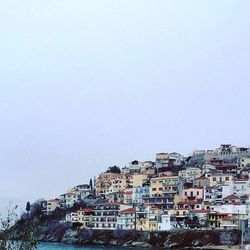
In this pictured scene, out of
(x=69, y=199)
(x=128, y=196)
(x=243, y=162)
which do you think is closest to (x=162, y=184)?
(x=128, y=196)

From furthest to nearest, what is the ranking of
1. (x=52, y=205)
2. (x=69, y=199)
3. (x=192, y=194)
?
(x=69, y=199) → (x=52, y=205) → (x=192, y=194)

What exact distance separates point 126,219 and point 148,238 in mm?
3320

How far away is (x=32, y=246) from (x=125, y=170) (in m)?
49.8

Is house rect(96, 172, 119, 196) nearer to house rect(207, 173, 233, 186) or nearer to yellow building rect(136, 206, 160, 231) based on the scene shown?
house rect(207, 173, 233, 186)

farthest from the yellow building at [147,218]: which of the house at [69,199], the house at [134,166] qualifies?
the house at [134,166]

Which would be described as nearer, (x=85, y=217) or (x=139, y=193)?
(x=85, y=217)

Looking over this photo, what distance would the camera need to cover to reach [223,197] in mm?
40656

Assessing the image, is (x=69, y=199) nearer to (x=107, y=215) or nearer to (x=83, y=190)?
(x=83, y=190)

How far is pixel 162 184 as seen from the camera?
44875mm

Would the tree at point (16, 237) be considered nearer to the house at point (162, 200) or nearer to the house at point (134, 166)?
the house at point (162, 200)

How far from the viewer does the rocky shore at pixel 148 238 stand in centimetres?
3491

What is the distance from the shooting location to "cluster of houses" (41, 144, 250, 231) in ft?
125

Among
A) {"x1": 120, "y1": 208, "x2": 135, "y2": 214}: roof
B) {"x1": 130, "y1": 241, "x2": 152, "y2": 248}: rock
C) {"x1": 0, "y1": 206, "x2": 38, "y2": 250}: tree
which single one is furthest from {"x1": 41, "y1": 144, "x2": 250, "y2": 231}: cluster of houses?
{"x1": 0, "y1": 206, "x2": 38, "y2": 250}: tree

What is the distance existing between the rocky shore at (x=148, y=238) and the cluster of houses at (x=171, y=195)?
809 millimetres
